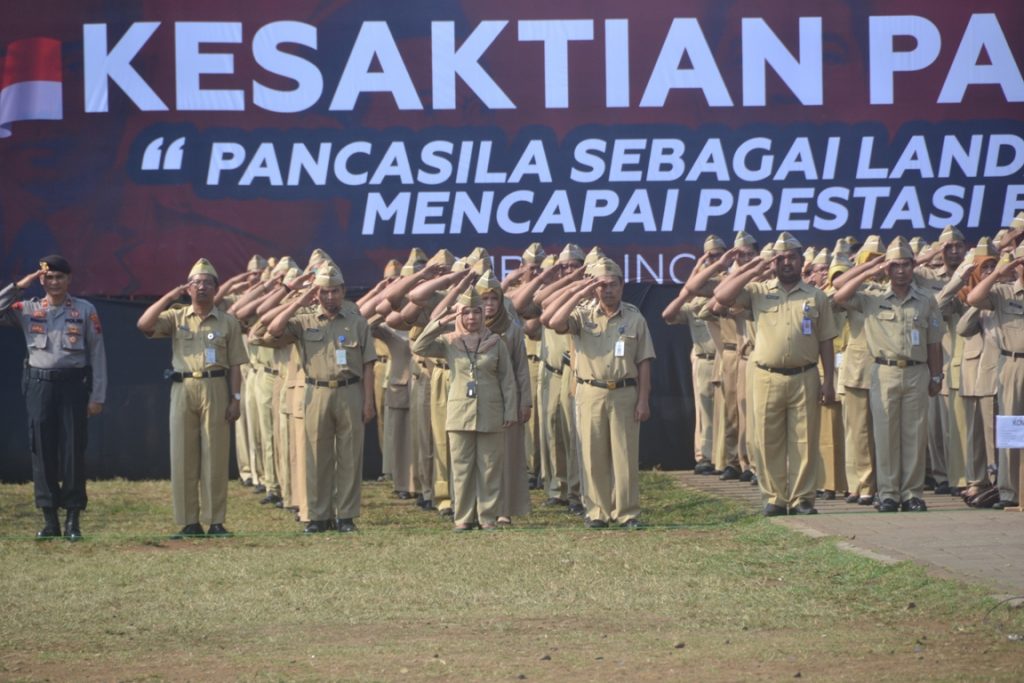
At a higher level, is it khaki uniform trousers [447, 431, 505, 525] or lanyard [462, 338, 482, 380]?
lanyard [462, 338, 482, 380]

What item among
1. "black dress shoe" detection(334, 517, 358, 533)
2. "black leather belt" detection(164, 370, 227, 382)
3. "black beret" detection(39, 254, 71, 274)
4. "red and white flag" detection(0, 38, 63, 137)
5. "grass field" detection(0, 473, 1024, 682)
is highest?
"red and white flag" detection(0, 38, 63, 137)

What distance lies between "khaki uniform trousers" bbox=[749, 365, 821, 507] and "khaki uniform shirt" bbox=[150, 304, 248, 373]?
12.5ft

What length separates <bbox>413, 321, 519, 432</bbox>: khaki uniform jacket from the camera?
12.3 meters

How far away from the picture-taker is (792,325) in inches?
485

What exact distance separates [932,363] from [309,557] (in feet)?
16.3

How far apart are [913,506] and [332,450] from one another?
431 centimetres

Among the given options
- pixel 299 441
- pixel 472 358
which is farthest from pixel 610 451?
pixel 299 441

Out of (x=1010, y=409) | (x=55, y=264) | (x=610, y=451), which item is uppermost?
(x=55, y=264)

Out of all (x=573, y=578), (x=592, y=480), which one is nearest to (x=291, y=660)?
(x=573, y=578)

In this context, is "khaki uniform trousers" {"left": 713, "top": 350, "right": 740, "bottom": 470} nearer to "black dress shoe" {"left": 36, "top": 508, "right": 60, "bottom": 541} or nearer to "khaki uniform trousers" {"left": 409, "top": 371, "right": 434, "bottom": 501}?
"khaki uniform trousers" {"left": 409, "top": 371, "right": 434, "bottom": 501}

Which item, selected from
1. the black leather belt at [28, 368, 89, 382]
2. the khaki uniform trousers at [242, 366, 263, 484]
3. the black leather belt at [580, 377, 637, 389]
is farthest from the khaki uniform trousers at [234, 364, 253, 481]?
the black leather belt at [580, 377, 637, 389]

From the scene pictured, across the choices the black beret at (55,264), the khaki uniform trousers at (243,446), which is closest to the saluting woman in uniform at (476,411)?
the black beret at (55,264)

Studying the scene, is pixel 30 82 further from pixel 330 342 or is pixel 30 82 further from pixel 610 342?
pixel 610 342

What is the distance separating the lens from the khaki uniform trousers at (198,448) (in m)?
12.2
